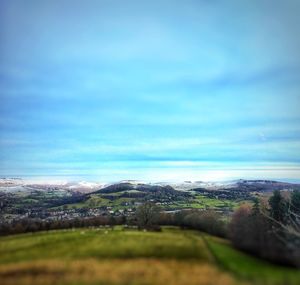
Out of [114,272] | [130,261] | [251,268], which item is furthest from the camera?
[130,261]

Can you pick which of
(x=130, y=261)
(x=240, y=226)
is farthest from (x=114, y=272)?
(x=240, y=226)

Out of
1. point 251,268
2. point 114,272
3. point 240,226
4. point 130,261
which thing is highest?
point 240,226

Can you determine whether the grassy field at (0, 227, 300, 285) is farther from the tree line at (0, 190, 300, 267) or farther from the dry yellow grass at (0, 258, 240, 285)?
the tree line at (0, 190, 300, 267)

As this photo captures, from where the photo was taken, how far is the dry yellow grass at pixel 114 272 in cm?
4792

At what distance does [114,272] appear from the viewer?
51.8m

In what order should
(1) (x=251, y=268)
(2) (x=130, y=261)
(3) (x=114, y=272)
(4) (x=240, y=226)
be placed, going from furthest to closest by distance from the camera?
(4) (x=240, y=226)
(2) (x=130, y=261)
(1) (x=251, y=268)
(3) (x=114, y=272)

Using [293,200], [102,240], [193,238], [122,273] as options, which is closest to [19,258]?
[102,240]

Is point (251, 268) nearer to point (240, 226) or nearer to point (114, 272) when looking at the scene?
point (114, 272)

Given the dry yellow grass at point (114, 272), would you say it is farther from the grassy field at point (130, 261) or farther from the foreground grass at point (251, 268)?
the foreground grass at point (251, 268)

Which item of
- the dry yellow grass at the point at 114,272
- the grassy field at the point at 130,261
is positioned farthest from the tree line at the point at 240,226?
the dry yellow grass at the point at 114,272

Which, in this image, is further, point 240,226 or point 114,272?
point 240,226

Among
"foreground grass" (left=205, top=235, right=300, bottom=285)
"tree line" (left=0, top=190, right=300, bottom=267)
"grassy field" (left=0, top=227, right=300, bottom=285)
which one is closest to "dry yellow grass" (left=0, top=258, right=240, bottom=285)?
"grassy field" (left=0, top=227, right=300, bottom=285)

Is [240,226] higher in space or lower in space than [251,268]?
higher

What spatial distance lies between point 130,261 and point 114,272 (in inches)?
244
